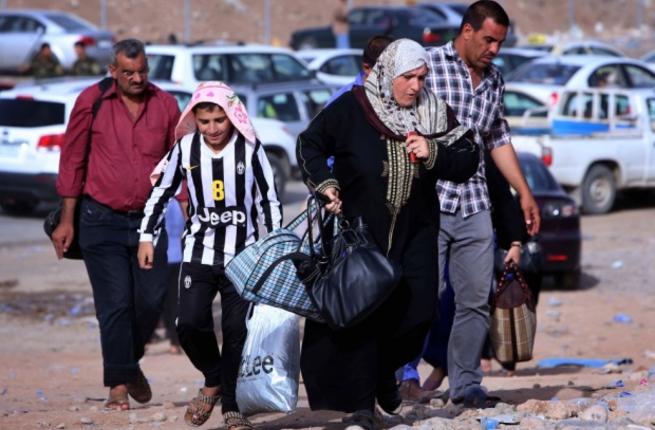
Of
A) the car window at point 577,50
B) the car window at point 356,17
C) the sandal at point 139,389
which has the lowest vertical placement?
the sandal at point 139,389

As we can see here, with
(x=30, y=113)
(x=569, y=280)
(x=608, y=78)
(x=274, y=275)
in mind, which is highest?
(x=608, y=78)

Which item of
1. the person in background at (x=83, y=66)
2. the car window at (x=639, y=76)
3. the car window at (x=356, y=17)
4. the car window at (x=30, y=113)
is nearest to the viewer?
the car window at (x=30, y=113)

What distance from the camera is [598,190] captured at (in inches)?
777

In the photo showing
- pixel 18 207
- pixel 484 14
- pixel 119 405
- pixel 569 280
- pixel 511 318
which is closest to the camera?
pixel 484 14

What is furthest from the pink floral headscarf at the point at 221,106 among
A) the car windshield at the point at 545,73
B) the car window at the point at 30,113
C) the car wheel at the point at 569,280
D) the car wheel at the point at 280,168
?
the car windshield at the point at 545,73

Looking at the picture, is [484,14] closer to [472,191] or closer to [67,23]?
[472,191]

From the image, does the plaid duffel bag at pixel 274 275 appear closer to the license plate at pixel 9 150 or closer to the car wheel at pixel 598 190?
the license plate at pixel 9 150

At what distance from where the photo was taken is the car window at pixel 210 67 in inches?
858

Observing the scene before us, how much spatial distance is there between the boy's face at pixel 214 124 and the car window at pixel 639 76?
18.0 metres

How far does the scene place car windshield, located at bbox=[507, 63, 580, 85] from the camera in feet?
75.5

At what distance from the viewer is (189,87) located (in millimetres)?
20641

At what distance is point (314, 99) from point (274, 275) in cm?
1652

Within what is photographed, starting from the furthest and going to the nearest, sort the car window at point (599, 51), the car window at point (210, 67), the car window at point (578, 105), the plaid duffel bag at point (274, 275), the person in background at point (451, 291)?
1. the car window at point (599, 51)
2. the car window at point (210, 67)
3. the car window at point (578, 105)
4. the person in background at point (451, 291)
5. the plaid duffel bag at point (274, 275)

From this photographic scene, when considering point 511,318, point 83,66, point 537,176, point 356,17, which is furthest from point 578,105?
point 356,17
